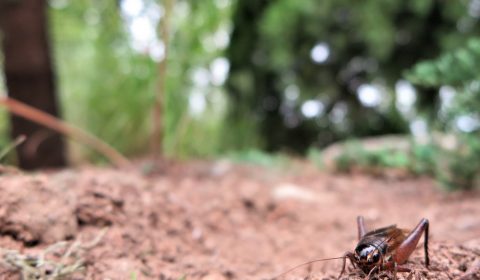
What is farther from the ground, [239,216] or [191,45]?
[191,45]

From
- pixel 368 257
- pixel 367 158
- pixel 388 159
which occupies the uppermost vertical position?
pixel 367 158

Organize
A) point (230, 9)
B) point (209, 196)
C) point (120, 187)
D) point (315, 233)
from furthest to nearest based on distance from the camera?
point (230, 9) → point (209, 196) → point (315, 233) → point (120, 187)

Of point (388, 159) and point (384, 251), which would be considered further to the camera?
point (388, 159)

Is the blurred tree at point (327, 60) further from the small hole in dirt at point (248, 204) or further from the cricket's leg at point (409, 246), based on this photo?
the cricket's leg at point (409, 246)

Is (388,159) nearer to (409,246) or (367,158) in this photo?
(367,158)

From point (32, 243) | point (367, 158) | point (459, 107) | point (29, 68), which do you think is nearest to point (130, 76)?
point (29, 68)

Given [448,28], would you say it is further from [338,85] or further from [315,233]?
[315,233]

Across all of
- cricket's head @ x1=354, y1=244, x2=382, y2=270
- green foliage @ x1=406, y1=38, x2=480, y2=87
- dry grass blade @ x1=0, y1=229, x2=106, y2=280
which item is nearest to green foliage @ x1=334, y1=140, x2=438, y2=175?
green foliage @ x1=406, y1=38, x2=480, y2=87

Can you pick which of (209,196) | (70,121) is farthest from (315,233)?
(70,121)
